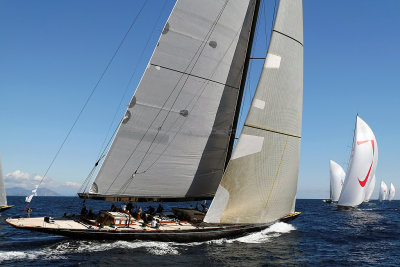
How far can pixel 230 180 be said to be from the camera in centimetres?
1788

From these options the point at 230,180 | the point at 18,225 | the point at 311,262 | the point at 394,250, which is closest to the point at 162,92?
the point at 230,180

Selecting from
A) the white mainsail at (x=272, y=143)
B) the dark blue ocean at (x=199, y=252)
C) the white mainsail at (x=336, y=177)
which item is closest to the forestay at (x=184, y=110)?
the white mainsail at (x=272, y=143)

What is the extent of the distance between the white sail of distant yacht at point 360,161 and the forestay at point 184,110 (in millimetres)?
35526

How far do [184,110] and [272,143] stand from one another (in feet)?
17.8

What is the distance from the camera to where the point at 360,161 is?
48.4 meters

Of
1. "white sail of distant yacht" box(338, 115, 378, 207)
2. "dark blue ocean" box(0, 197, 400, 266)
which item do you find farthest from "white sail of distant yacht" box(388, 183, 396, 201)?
"dark blue ocean" box(0, 197, 400, 266)

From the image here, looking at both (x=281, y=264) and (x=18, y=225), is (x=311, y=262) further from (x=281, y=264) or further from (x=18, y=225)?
(x=18, y=225)

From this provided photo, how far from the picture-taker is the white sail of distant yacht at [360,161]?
159ft

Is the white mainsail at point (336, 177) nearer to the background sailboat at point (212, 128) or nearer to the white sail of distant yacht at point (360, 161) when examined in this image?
the white sail of distant yacht at point (360, 161)

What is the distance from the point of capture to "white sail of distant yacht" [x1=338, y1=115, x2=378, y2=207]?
4853cm

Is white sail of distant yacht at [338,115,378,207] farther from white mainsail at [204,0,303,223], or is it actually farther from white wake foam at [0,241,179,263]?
white wake foam at [0,241,179,263]

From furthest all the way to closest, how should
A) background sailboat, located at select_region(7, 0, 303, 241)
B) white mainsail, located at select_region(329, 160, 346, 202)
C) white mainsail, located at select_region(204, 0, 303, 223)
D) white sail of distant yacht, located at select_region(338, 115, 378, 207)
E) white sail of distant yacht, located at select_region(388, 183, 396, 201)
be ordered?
white sail of distant yacht, located at select_region(388, 183, 396, 201)
white mainsail, located at select_region(329, 160, 346, 202)
white sail of distant yacht, located at select_region(338, 115, 378, 207)
white mainsail, located at select_region(204, 0, 303, 223)
background sailboat, located at select_region(7, 0, 303, 241)

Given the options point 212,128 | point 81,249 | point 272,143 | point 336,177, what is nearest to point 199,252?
point 81,249

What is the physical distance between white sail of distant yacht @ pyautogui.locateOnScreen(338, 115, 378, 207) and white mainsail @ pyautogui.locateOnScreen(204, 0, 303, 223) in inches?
1303
